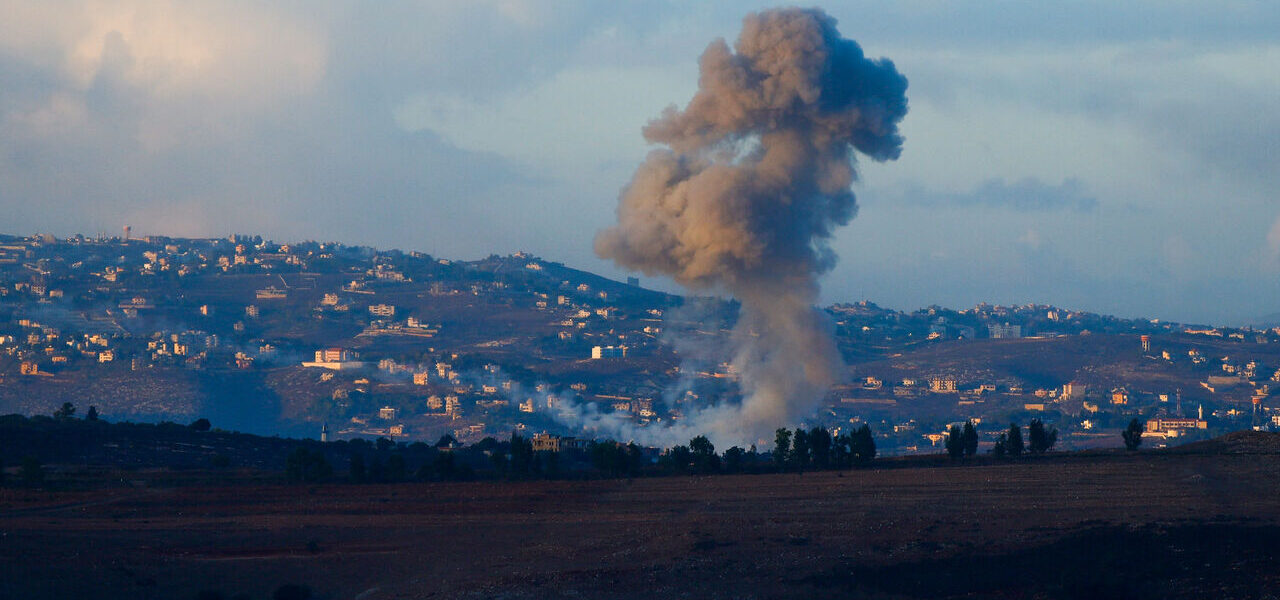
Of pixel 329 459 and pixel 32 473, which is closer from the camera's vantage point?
pixel 32 473

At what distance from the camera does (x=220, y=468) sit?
10619 cm

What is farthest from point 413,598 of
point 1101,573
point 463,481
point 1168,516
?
→ point 463,481

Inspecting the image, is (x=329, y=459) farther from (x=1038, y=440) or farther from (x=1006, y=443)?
(x=1038, y=440)

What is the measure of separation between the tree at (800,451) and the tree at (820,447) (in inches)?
17.4

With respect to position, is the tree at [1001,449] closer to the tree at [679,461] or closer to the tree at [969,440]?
the tree at [969,440]

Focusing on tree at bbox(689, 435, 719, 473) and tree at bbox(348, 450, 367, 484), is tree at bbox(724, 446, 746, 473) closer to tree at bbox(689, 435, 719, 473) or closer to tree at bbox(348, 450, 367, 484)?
tree at bbox(689, 435, 719, 473)

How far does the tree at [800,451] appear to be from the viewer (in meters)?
105

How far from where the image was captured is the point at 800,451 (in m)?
106

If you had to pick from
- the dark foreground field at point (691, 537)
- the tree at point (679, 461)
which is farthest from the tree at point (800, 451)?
the dark foreground field at point (691, 537)

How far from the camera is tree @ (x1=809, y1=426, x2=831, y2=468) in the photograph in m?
105

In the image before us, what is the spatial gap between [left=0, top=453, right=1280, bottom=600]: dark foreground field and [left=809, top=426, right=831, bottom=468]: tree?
471 inches

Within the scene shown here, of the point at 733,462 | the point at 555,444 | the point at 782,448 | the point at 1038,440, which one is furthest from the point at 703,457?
the point at 555,444

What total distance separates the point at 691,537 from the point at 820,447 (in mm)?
39173

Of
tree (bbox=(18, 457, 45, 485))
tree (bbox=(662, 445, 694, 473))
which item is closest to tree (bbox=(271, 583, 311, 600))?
tree (bbox=(18, 457, 45, 485))
